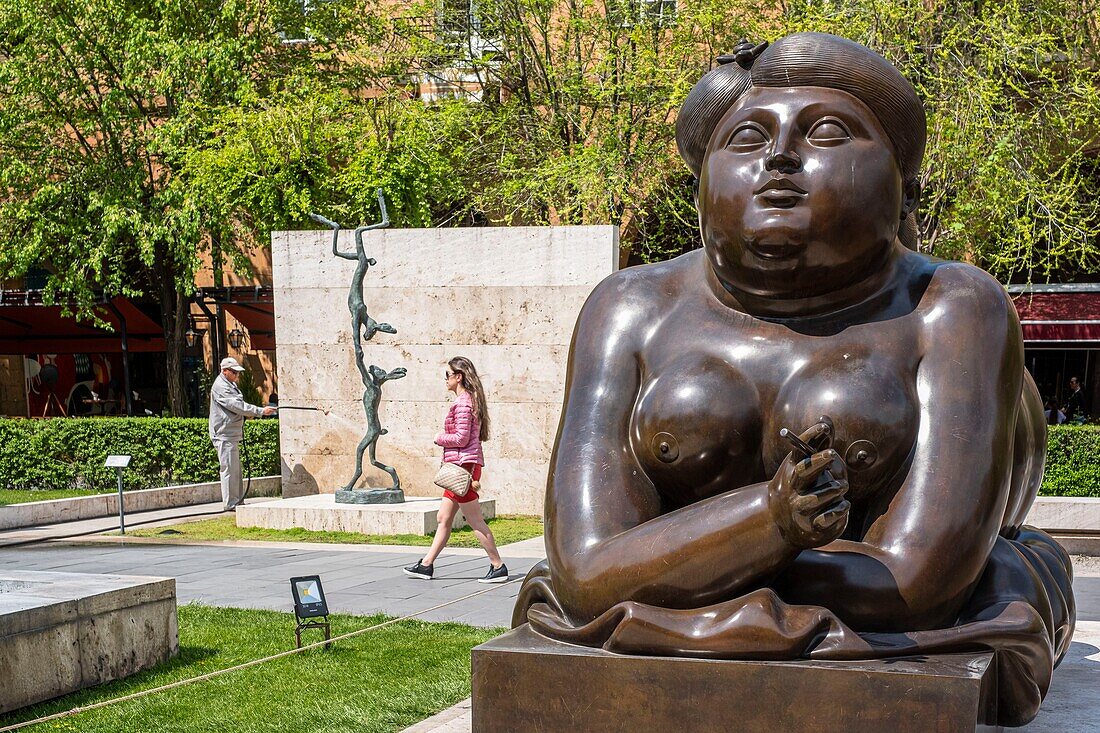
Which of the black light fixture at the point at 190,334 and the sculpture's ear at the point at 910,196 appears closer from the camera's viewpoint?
the sculpture's ear at the point at 910,196

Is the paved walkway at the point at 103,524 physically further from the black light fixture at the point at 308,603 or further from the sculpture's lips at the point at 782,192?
the sculpture's lips at the point at 782,192

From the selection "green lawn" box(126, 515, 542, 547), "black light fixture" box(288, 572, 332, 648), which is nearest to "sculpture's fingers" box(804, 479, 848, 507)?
"black light fixture" box(288, 572, 332, 648)

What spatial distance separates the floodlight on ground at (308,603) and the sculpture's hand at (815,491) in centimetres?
463

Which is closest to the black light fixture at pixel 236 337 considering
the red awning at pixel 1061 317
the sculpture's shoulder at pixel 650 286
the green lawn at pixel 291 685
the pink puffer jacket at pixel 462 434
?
the red awning at pixel 1061 317

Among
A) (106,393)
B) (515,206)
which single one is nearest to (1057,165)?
(515,206)

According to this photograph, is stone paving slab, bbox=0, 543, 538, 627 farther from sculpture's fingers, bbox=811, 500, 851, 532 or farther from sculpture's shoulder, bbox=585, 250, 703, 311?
sculpture's fingers, bbox=811, 500, 851, 532

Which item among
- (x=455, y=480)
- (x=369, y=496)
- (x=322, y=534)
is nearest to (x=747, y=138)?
(x=455, y=480)

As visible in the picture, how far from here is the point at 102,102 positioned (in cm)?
2184

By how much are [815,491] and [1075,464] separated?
522 inches

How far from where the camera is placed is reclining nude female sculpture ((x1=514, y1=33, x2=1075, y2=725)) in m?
2.73

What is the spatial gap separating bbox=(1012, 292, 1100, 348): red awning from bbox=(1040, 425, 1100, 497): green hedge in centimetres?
665

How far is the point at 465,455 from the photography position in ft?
32.7

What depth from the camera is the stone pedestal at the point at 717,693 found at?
257cm

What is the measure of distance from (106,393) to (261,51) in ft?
37.5
